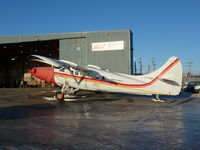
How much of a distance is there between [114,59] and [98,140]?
1935cm

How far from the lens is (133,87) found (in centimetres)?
1480

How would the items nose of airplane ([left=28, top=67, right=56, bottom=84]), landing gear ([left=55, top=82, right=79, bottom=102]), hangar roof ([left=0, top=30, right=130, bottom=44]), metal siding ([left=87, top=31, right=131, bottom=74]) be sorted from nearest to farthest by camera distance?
landing gear ([left=55, top=82, right=79, bottom=102]) < nose of airplane ([left=28, top=67, right=56, bottom=84]) < metal siding ([left=87, top=31, right=131, bottom=74]) < hangar roof ([left=0, top=30, right=130, bottom=44])

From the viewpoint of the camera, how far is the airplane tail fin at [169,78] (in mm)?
14086

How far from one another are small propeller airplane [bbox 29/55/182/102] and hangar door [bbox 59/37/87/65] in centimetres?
966

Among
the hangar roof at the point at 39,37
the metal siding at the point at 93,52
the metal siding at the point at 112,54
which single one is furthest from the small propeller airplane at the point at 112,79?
the hangar roof at the point at 39,37

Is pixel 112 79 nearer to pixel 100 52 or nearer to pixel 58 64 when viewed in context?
pixel 58 64

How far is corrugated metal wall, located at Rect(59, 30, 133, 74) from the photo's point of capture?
24.0 meters

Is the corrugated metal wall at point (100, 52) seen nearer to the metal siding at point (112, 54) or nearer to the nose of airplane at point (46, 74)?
the metal siding at point (112, 54)

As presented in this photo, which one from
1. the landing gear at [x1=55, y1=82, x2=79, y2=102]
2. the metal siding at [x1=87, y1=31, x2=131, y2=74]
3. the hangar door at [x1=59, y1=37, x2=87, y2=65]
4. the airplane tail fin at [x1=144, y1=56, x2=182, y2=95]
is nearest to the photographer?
the airplane tail fin at [x1=144, y1=56, x2=182, y2=95]

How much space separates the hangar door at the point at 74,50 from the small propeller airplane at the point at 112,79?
966cm

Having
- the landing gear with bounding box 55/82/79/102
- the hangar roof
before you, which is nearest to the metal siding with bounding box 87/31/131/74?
the hangar roof

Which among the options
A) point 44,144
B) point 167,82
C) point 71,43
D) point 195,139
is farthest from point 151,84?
point 71,43

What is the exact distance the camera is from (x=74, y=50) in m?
26.7

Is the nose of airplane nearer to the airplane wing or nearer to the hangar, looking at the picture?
the airplane wing
